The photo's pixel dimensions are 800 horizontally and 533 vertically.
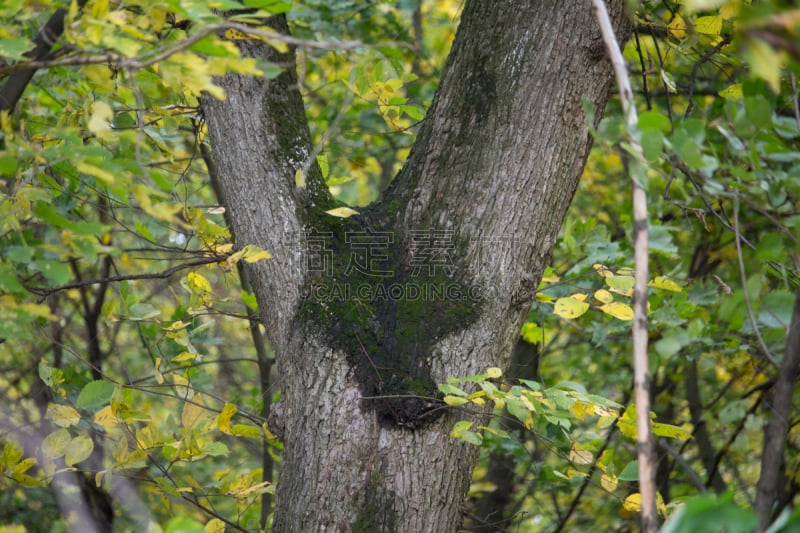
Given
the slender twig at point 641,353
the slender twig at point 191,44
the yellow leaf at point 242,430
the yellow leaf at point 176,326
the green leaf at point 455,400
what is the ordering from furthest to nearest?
the yellow leaf at point 176,326, the yellow leaf at point 242,430, the green leaf at point 455,400, the slender twig at point 191,44, the slender twig at point 641,353

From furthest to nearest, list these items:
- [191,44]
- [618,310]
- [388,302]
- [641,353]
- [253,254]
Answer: [618,310]
[388,302]
[253,254]
[191,44]
[641,353]

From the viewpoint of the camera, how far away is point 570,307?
6.12 ft

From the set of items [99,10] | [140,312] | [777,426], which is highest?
[99,10]

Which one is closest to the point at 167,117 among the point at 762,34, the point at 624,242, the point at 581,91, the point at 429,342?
the point at 429,342

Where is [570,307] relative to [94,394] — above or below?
above

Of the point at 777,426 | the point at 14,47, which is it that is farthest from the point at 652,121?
the point at 14,47

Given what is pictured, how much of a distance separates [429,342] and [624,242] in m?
2.06

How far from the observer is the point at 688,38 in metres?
2.18

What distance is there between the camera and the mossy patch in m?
1.66

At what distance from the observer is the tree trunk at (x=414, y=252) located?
1636mm

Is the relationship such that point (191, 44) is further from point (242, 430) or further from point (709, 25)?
point (709, 25)

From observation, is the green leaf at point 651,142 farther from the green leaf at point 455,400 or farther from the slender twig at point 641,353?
the green leaf at point 455,400

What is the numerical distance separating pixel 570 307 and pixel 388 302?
49 centimetres

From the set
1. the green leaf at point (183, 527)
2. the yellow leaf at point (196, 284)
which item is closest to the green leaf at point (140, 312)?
the yellow leaf at point (196, 284)
